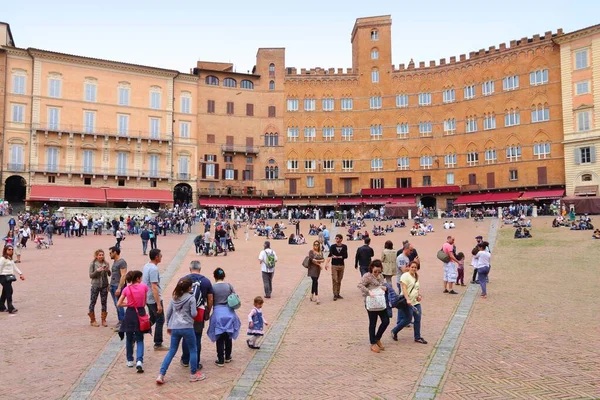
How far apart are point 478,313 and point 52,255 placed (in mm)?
18915

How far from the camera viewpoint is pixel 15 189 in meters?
51.2

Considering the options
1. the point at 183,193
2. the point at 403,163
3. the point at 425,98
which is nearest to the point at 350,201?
the point at 403,163

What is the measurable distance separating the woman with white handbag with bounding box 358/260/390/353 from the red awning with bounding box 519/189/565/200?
47241 mm

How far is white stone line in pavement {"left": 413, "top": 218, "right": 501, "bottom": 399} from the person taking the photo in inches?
275

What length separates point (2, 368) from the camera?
777 cm

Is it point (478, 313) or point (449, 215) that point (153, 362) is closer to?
point (478, 313)

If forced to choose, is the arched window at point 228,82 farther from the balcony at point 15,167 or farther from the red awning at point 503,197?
the red awning at point 503,197

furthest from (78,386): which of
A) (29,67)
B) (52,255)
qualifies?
(29,67)

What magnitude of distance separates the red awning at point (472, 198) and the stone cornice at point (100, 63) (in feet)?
118

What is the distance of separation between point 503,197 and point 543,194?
4.10m

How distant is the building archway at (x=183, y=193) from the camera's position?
191 ft

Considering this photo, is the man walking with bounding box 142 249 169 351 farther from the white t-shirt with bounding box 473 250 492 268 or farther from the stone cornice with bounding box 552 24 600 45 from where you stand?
the stone cornice with bounding box 552 24 600 45

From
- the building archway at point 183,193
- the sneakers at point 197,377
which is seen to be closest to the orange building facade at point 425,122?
the building archway at point 183,193

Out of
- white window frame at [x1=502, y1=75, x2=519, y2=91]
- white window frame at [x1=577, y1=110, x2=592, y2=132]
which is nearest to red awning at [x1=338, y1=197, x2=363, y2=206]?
white window frame at [x1=502, y1=75, x2=519, y2=91]
